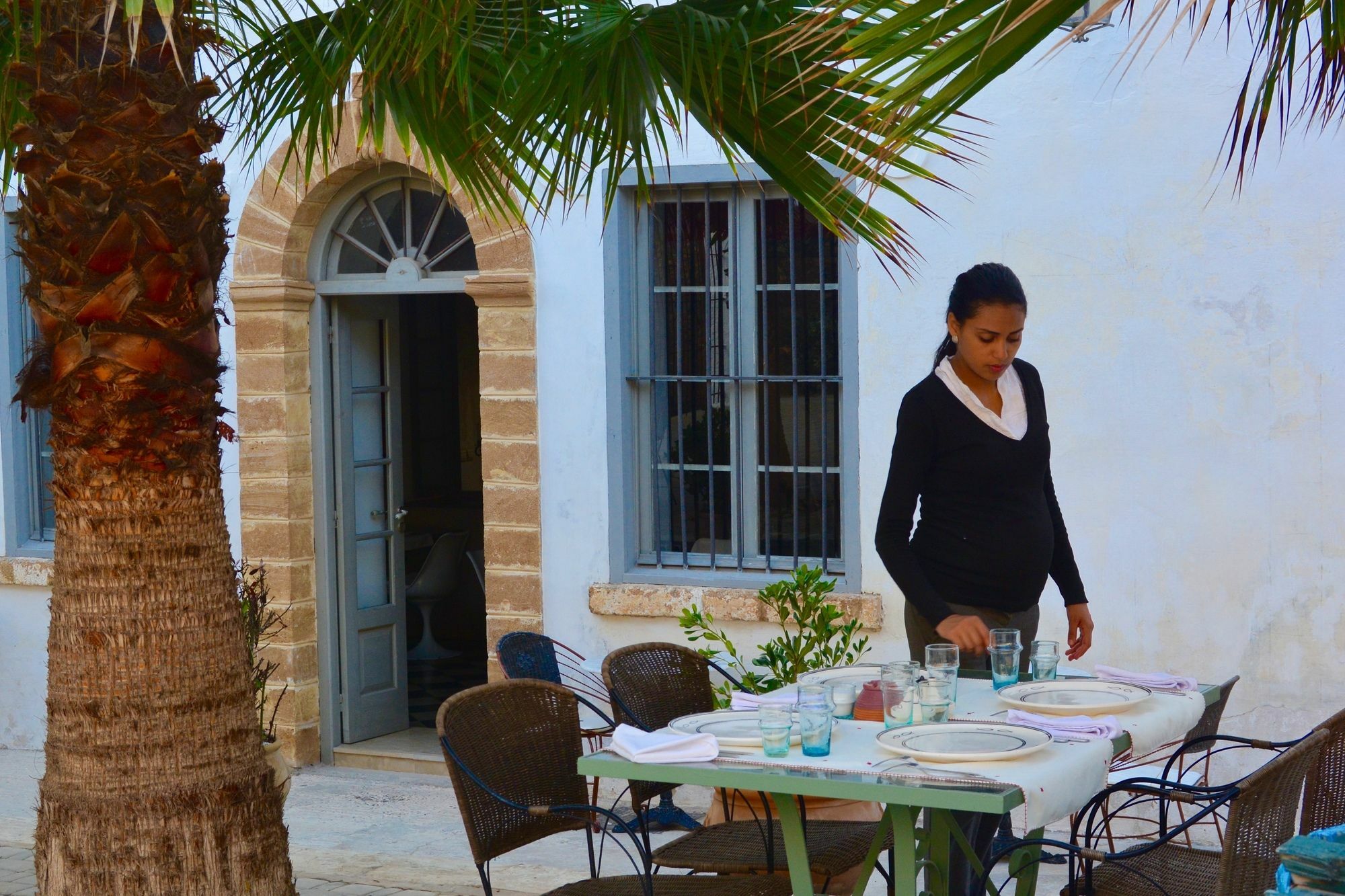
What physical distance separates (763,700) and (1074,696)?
78 cm

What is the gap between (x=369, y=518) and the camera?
8.45 metres

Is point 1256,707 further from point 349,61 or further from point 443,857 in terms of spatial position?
point 349,61

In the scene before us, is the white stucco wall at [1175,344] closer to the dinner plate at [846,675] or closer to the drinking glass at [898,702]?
the dinner plate at [846,675]

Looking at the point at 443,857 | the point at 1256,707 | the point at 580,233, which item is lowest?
the point at 443,857

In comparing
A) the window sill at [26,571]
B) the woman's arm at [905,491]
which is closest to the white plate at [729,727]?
the woman's arm at [905,491]

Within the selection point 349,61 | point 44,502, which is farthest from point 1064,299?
point 44,502

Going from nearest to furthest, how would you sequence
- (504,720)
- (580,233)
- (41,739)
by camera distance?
(504,720) → (580,233) → (41,739)

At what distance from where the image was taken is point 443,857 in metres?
6.53

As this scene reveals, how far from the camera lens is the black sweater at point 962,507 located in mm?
4582

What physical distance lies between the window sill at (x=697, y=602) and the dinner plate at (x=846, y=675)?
6.61 feet

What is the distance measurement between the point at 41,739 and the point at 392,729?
1826 mm

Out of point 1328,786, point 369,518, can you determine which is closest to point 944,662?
point 1328,786

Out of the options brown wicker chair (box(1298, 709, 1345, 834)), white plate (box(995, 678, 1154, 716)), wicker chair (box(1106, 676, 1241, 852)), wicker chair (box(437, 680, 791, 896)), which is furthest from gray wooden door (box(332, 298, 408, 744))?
brown wicker chair (box(1298, 709, 1345, 834))

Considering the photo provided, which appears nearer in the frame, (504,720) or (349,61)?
(504,720)
